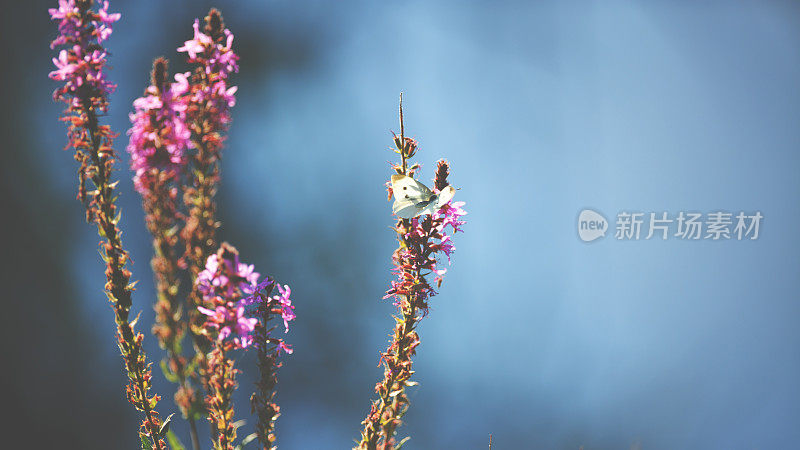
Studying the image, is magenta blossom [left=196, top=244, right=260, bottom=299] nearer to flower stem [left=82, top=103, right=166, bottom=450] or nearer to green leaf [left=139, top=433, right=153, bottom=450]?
flower stem [left=82, top=103, right=166, bottom=450]

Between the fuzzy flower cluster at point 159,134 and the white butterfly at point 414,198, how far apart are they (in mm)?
206

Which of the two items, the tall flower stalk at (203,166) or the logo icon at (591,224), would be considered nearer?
the tall flower stalk at (203,166)

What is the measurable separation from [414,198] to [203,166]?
0.21 meters

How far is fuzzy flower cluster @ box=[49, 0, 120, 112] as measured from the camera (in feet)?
1.68

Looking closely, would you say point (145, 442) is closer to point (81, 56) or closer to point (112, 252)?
point (112, 252)

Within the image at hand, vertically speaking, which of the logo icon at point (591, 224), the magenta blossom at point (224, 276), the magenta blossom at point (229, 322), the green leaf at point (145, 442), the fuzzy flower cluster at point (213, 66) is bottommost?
the green leaf at point (145, 442)

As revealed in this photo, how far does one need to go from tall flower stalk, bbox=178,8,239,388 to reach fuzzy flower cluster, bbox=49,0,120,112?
87 millimetres

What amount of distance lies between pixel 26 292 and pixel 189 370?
1441mm

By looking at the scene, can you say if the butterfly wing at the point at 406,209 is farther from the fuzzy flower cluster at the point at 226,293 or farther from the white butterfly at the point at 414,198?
the fuzzy flower cluster at the point at 226,293

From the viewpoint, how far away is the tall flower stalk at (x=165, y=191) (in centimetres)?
46

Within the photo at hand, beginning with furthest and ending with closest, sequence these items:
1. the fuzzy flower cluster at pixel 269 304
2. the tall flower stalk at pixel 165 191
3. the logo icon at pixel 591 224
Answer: the logo icon at pixel 591 224 < the fuzzy flower cluster at pixel 269 304 < the tall flower stalk at pixel 165 191

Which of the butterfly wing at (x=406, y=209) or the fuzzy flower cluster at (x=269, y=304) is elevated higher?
the butterfly wing at (x=406, y=209)

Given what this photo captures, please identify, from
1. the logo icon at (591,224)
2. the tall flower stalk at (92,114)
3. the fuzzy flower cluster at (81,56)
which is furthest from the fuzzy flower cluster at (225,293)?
the logo icon at (591,224)

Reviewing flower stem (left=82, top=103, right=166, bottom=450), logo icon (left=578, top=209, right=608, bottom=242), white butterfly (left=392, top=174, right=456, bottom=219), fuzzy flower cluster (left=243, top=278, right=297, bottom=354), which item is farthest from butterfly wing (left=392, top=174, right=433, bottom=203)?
logo icon (left=578, top=209, right=608, bottom=242)
